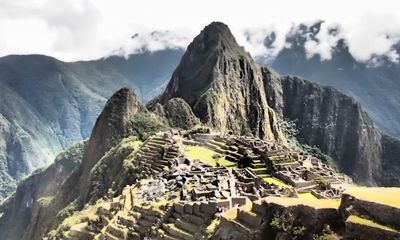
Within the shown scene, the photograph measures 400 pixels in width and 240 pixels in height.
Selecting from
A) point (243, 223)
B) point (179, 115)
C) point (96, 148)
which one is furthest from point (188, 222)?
point (179, 115)

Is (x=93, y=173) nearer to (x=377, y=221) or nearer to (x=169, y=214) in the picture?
(x=169, y=214)

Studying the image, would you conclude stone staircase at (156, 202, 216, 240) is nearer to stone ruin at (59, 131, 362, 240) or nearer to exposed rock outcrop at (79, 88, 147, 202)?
stone ruin at (59, 131, 362, 240)

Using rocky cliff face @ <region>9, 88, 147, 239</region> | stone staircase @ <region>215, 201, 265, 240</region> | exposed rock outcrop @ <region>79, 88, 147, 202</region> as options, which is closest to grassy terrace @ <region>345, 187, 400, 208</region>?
stone staircase @ <region>215, 201, 265, 240</region>

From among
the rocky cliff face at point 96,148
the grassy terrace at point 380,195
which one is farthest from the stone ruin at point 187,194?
the rocky cliff face at point 96,148

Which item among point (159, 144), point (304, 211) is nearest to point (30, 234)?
point (159, 144)

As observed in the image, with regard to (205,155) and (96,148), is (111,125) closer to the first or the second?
(96,148)

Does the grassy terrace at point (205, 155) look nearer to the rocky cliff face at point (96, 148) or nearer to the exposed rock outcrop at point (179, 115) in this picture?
the rocky cliff face at point (96, 148)
